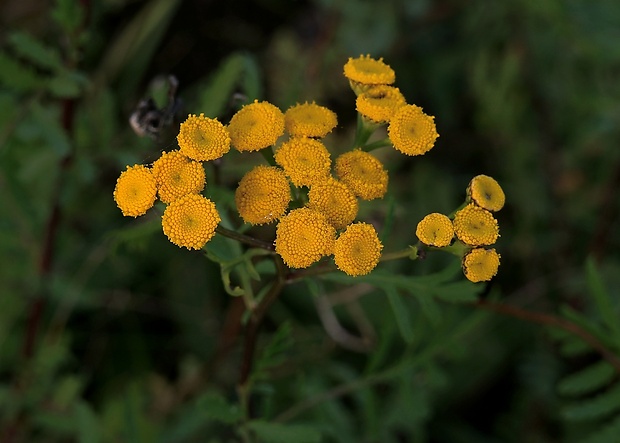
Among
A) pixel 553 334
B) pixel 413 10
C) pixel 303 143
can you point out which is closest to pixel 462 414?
pixel 553 334

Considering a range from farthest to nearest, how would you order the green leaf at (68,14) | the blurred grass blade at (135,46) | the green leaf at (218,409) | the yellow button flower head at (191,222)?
the blurred grass blade at (135,46)
the green leaf at (68,14)
the green leaf at (218,409)
the yellow button flower head at (191,222)

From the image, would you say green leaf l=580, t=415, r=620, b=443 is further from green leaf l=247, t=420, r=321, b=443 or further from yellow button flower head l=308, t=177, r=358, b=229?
yellow button flower head l=308, t=177, r=358, b=229

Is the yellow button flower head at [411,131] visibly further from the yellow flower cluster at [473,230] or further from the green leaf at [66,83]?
the green leaf at [66,83]

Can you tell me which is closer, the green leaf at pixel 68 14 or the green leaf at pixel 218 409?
the green leaf at pixel 218 409

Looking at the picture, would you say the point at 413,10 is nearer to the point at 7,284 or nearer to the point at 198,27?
the point at 198,27

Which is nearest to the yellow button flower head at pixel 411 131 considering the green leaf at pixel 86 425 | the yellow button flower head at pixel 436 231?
the yellow button flower head at pixel 436 231

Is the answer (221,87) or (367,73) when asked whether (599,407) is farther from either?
(221,87)
